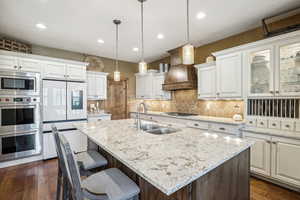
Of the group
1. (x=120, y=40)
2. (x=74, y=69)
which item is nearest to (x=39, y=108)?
(x=74, y=69)

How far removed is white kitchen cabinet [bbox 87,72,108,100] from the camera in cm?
423

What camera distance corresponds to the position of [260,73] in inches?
98.9

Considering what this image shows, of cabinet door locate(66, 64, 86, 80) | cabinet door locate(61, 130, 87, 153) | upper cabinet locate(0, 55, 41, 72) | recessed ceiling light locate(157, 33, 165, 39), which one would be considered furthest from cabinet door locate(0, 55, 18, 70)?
recessed ceiling light locate(157, 33, 165, 39)

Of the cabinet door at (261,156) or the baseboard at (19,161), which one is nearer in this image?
the cabinet door at (261,156)

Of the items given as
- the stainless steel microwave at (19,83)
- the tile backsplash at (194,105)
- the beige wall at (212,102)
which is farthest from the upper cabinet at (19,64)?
the beige wall at (212,102)

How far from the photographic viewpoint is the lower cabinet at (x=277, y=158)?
2053 millimetres

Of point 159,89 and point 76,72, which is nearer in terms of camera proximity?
point 76,72

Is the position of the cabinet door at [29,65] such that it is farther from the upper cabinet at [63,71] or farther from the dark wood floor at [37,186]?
the dark wood floor at [37,186]

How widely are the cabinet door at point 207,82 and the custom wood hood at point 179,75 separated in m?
0.26

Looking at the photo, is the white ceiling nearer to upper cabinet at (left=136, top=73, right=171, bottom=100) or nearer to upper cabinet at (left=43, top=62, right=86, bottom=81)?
upper cabinet at (left=43, top=62, right=86, bottom=81)

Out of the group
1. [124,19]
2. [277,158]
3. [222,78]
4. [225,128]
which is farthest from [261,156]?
[124,19]

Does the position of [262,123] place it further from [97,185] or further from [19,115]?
[19,115]

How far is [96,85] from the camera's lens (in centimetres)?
436

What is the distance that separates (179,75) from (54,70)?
10.1ft
